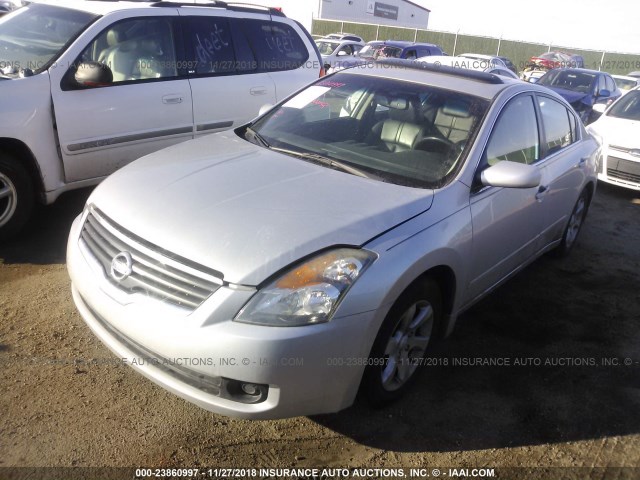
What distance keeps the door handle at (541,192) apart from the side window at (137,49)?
3.36 metres

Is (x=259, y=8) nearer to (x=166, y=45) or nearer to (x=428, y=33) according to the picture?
(x=166, y=45)

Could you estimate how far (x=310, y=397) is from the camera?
249 centimetres

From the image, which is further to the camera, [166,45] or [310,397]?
[166,45]

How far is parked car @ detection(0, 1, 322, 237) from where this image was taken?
4.37 metres

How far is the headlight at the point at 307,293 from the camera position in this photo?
2.37m

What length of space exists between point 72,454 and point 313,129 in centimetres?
236

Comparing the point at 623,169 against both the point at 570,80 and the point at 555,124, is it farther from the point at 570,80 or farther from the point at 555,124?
the point at 570,80

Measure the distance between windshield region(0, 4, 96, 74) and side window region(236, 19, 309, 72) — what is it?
1703 millimetres

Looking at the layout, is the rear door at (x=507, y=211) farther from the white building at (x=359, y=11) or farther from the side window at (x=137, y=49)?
the white building at (x=359, y=11)

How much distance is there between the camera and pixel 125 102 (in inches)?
192

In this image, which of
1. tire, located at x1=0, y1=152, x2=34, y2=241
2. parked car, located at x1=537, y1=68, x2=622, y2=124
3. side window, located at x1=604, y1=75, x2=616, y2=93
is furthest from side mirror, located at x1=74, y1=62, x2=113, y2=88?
side window, located at x1=604, y1=75, x2=616, y2=93

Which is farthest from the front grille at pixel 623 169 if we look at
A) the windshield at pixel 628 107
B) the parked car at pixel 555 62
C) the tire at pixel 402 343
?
the parked car at pixel 555 62

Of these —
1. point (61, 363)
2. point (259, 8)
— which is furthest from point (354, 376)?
point (259, 8)

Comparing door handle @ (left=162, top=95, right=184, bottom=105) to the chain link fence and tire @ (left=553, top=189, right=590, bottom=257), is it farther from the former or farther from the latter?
the chain link fence
